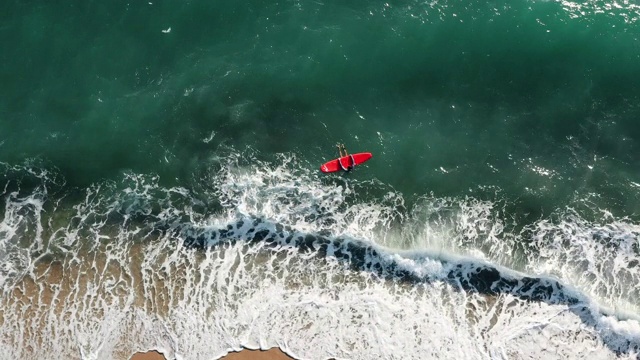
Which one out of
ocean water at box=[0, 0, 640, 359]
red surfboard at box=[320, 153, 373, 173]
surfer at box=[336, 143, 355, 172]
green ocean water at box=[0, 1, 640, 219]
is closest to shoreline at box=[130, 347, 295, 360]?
ocean water at box=[0, 0, 640, 359]

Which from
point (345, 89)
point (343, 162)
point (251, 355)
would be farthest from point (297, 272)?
point (345, 89)

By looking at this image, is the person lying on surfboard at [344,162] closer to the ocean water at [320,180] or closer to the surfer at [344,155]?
the surfer at [344,155]

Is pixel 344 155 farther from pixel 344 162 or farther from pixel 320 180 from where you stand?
pixel 320 180

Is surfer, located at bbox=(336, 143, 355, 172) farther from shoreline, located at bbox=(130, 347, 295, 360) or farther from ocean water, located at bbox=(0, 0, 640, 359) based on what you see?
shoreline, located at bbox=(130, 347, 295, 360)

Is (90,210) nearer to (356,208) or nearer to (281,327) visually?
(281,327)

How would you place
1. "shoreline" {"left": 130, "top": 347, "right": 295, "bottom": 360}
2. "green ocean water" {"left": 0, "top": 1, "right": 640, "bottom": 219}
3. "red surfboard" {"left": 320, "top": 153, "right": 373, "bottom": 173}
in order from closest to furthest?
"shoreline" {"left": 130, "top": 347, "right": 295, "bottom": 360} < "red surfboard" {"left": 320, "top": 153, "right": 373, "bottom": 173} < "green ocean water" {"left": 0, "top": 1, "right": 640, "bottom": 219}

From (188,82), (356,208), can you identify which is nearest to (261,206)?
(356,208)

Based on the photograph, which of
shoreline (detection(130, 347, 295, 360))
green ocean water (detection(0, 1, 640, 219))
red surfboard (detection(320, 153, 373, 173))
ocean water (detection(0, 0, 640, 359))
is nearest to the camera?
shoreline (detection(130, 347, 295, 360))
